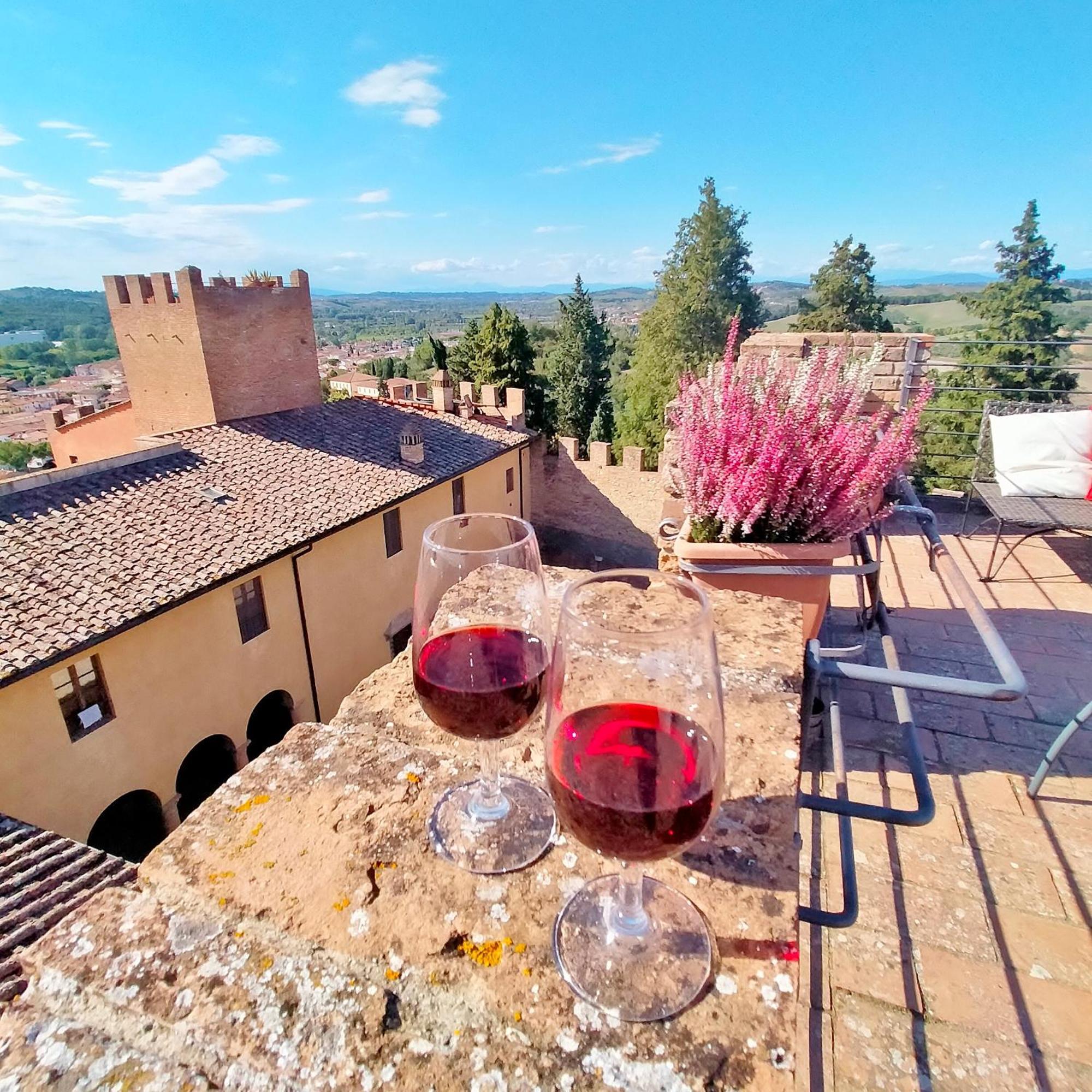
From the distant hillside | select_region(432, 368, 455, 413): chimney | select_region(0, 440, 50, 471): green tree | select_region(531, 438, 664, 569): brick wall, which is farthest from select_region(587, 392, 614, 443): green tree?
the distant hillside

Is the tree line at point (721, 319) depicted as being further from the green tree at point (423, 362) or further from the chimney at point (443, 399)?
the green tree at point (423, 362)

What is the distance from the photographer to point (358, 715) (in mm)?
1381

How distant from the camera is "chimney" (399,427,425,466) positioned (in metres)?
12.7

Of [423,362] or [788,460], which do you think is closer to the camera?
[788,460]

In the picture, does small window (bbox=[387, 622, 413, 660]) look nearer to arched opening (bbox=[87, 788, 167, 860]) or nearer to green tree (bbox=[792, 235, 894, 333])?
arched opening (bbox=[87, 788, 167, 860])

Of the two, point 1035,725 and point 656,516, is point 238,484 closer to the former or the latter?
point 656,516

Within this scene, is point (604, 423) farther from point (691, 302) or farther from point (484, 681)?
point (484, 681)

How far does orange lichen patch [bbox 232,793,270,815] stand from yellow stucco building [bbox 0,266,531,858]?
6413 millimetres

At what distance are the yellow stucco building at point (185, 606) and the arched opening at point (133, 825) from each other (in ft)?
0.07

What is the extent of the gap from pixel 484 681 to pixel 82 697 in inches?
305

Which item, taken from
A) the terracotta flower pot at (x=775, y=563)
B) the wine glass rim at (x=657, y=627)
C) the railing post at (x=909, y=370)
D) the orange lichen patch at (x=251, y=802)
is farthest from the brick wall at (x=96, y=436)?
the wine glass rim at (x=657, y=627)

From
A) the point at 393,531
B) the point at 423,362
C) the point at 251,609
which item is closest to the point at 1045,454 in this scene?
the point at 251,609

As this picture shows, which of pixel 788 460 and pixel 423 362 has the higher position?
pixel 788 460

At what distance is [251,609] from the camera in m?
8.84
